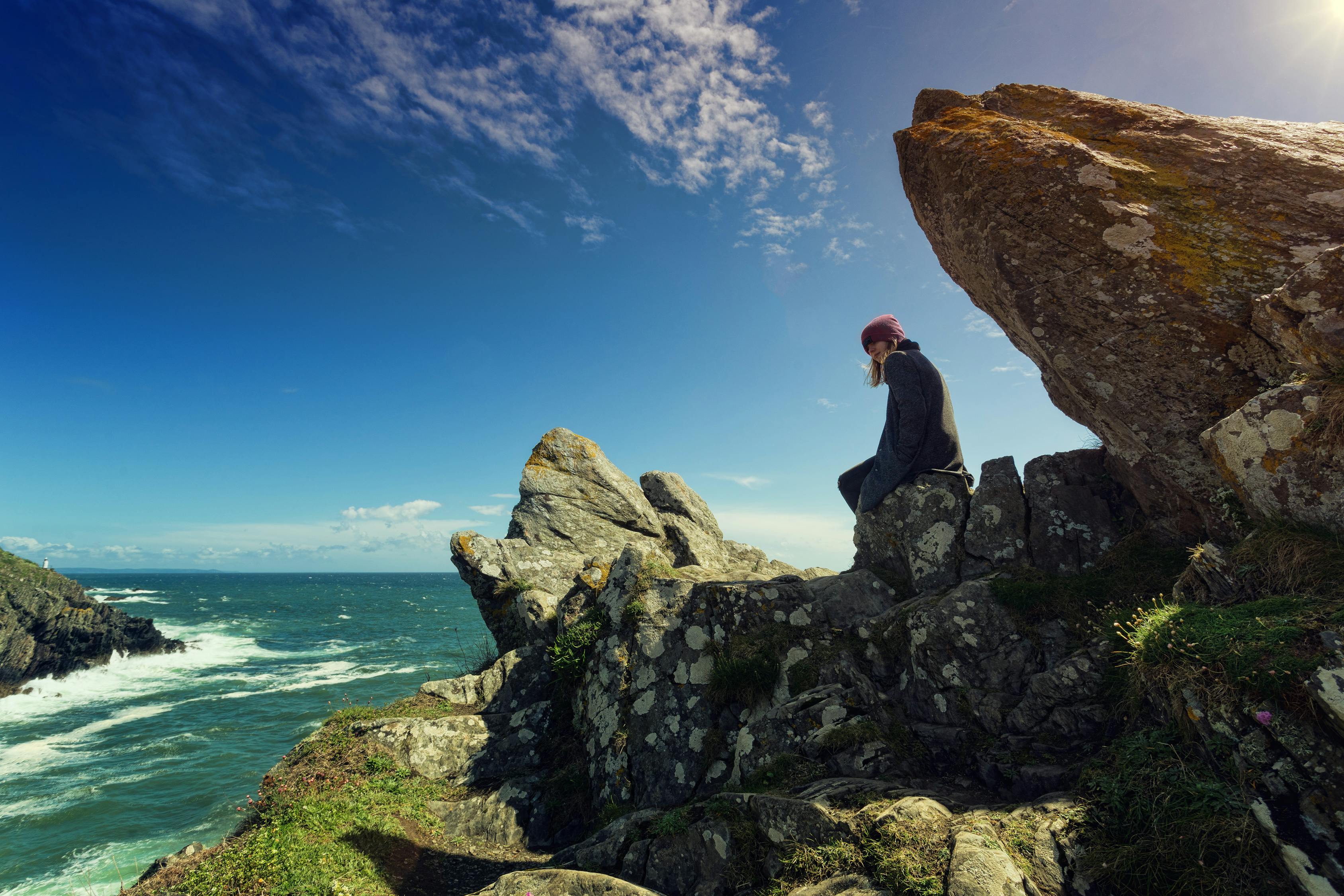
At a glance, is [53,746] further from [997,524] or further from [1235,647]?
[1235,647]

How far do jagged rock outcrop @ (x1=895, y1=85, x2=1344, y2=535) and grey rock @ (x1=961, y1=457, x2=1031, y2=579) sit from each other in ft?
4.58

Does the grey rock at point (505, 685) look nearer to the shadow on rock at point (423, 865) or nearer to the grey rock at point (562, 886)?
the shadow on rock at point (423, 865)

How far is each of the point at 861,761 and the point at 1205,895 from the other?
315cm

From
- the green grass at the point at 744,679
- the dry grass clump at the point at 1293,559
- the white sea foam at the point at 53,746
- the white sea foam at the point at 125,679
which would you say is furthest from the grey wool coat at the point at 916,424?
the white sea foam at the point at 125,679

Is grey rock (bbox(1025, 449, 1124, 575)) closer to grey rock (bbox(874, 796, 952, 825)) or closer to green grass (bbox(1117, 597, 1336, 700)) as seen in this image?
green grass (bbox(1117, 597, 1336, 700))

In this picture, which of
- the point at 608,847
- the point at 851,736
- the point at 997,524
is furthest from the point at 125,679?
the point at 997,524

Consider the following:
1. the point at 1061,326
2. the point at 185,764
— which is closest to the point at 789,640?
the point at 1061,326

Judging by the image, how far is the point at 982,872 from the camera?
158 inches

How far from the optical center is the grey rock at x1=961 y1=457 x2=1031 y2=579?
8523 mm

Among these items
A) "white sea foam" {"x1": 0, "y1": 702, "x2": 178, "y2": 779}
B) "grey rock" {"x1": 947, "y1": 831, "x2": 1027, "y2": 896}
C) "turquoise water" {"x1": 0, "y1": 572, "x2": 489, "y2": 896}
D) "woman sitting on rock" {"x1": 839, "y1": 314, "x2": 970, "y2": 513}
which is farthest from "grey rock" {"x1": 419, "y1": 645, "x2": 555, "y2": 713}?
"white sea foam" {"x1": 0, "y1": 702, "x2": 178, "y2": 779}

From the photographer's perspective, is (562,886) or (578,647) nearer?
(562,886)

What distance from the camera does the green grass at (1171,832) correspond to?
3676mm

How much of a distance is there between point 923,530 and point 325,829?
1047 centimetres

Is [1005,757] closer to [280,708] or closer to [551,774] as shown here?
[551,774]
